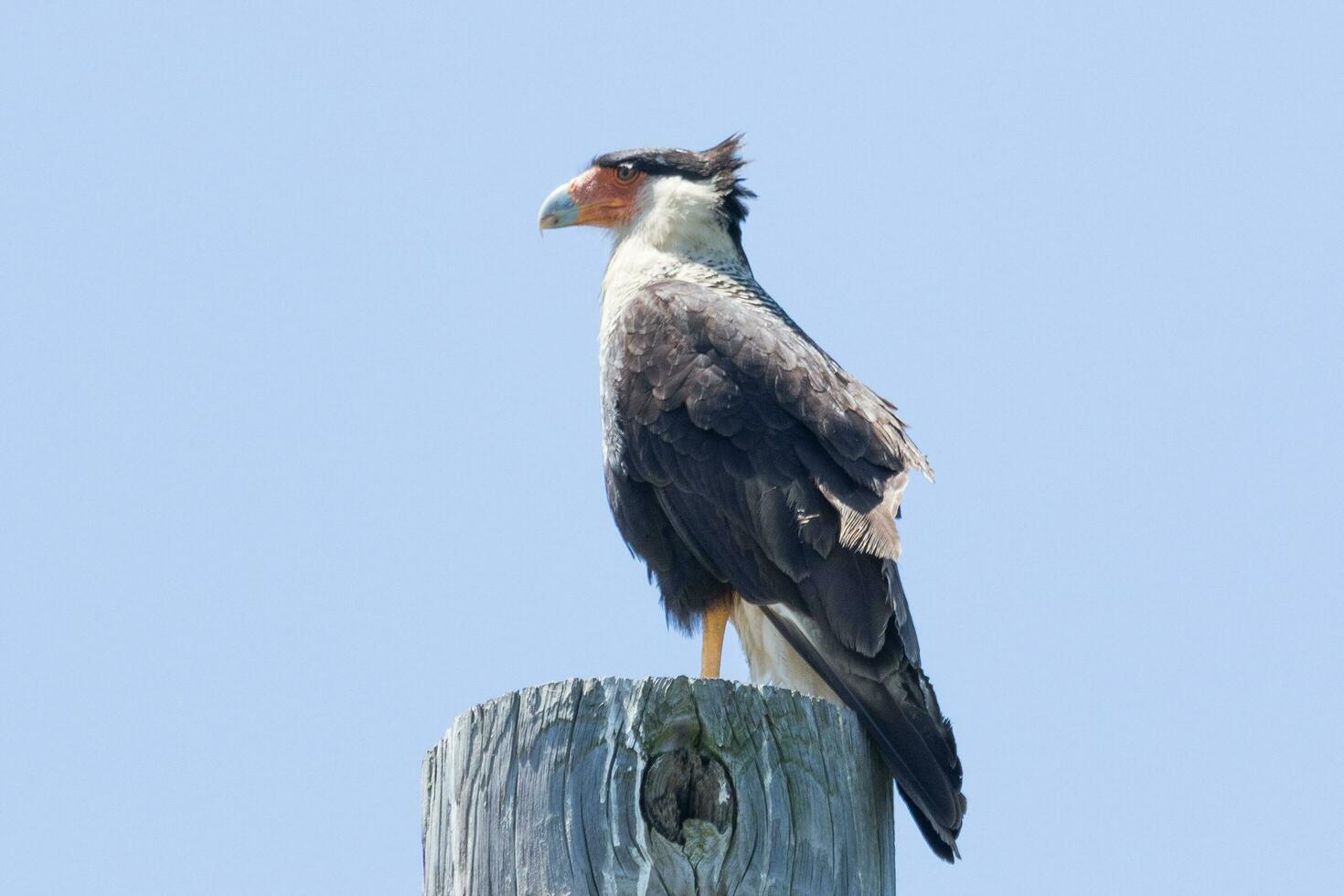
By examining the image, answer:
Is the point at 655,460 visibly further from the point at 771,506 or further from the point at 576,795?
the point at 576,795

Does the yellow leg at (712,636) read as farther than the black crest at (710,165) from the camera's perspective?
No

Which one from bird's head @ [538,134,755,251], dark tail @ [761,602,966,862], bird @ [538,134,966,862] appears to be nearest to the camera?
dark tail @ [761,602,966,862]

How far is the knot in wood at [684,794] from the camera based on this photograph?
8.52 ft

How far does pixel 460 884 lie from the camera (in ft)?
8.67

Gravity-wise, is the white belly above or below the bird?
below

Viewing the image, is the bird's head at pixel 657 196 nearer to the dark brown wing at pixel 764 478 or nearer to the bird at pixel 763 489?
the bird at pixel 763 489

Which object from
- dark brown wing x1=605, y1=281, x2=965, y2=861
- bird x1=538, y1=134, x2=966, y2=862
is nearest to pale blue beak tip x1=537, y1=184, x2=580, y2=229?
bird x1=538, y1=134, x2=966, y2=862

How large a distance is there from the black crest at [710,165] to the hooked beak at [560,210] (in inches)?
7.7

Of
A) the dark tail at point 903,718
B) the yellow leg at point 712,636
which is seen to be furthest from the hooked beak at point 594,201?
the dark tail at point 903,718

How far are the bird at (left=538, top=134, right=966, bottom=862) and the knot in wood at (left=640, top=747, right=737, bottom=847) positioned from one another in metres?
0.96

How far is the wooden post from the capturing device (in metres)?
2.55

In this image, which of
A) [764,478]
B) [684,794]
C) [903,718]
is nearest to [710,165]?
[764,478]

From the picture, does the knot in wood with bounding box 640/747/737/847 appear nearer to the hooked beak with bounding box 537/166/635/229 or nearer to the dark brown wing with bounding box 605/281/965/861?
the dark brown wing with bounding box 605/281/965/861

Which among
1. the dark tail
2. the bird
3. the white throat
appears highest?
the white throat
